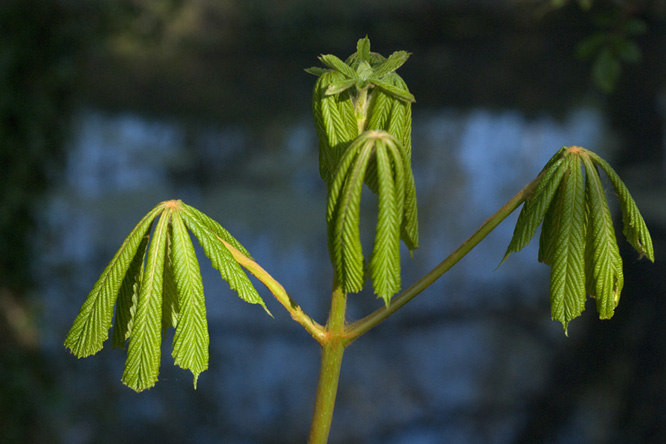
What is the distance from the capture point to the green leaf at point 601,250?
1.59ft

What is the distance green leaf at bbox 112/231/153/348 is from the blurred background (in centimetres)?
162

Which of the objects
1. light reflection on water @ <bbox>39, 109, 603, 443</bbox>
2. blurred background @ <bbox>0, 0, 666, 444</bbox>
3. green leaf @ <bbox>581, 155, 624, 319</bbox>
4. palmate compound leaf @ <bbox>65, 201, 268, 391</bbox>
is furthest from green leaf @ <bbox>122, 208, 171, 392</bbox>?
light reflection on water @ <bbox>39, 109, 603, 443</bbox>

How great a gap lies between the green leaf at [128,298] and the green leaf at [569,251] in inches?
13.4

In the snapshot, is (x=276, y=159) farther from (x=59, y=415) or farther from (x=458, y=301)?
(x=59, y=415)

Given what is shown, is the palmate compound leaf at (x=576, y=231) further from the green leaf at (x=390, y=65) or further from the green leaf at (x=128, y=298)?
the green leaf at (x=128, y=298)

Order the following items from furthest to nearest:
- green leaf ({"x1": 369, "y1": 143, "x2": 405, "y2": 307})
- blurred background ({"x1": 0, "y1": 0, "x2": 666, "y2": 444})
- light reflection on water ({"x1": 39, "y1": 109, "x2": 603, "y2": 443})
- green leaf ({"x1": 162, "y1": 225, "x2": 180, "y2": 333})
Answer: light reflection on water ({"x1": 39, "y1": 109, "x2": 603, "y2": 443}) → blurred background ({"x1": 0, "y1": 0, "x2": 666, "y2": 444}) → green leaf ({"x1": 162, "y1": 225, "x2": 180, "y2": 333}) → green leaf ({"x1": 369, "y1": 143, "x2": 405, "y2": 307})

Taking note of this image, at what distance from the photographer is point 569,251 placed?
0.48 meters

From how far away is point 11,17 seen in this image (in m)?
2.02

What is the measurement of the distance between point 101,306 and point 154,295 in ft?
0.16

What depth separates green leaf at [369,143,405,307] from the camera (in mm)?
412

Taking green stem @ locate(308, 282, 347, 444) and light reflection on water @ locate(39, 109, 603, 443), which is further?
light reflection on water @ locate(39, 109, 603, 443)

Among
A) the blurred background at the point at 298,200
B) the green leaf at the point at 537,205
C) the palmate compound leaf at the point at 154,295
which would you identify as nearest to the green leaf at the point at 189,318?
the palmate compound leaf at the point at 154,295

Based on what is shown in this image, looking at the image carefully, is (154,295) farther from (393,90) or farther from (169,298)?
(393,90)

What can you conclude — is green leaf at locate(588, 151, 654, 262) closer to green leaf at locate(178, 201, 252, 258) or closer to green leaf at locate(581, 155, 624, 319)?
green leaf at locate(581, 155, 624, 319)
